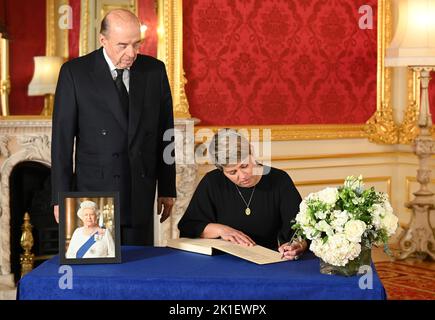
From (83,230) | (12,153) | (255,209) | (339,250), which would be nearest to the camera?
(339,250)

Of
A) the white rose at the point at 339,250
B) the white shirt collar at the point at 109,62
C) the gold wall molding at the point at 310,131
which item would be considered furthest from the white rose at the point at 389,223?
the gold wall molding at the point at 310,131

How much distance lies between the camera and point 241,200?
11.6ft

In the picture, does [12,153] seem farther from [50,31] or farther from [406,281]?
[406,281]

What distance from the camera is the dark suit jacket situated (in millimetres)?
3523

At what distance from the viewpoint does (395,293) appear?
5633 millimetres

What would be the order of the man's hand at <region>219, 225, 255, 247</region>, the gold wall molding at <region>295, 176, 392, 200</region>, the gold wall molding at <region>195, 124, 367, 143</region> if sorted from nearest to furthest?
the man's hand at <region>219, 225, 255, 247</region> < the gold wall molding at <region>195, 124, 367, 143</region> < the gold wall molding at <region>295, 176, 392, 200</region>

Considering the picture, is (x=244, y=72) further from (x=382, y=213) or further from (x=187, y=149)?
(x=382, y=213)

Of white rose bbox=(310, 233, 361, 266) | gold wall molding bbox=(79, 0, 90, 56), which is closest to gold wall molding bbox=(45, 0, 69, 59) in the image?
gold wall molding bbox=(79, 0, 90, 56)

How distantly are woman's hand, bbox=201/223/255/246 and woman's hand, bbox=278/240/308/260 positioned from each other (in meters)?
0.24

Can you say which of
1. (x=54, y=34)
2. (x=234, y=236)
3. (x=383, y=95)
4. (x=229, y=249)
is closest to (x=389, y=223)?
(x=229, y=249)

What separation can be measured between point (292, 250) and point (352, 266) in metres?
0.31

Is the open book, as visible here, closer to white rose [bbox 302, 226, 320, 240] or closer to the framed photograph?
white rose [bbox 302, 226, 320, 240]
